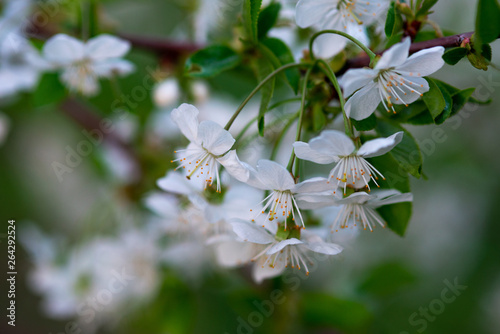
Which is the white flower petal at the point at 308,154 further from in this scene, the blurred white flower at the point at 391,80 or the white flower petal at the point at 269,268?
the white flower petal at the point at 269,268

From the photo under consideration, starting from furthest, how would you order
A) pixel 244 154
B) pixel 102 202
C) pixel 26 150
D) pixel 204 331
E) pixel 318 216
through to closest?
pixel 26 150
pixel 204 331
pixel 102 202
pixel 244 154
pixel 318 216

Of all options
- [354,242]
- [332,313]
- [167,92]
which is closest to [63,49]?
[167,92]

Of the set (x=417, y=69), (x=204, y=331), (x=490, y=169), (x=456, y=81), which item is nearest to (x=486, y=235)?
(x=490, y=169)

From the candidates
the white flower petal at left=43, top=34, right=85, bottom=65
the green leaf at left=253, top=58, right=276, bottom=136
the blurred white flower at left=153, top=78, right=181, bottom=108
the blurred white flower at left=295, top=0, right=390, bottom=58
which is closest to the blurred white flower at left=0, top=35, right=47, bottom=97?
the white flower petal at left=43, top=34, right=85, bottom=65

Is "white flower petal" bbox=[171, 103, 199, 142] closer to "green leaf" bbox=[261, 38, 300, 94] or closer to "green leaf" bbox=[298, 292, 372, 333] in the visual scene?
"green leaf" bbox=[261, 38, 300, 94]

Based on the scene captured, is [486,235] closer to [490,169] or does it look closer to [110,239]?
[490,169]

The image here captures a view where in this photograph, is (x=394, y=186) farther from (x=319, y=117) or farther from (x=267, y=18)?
(x=267, y=18)
